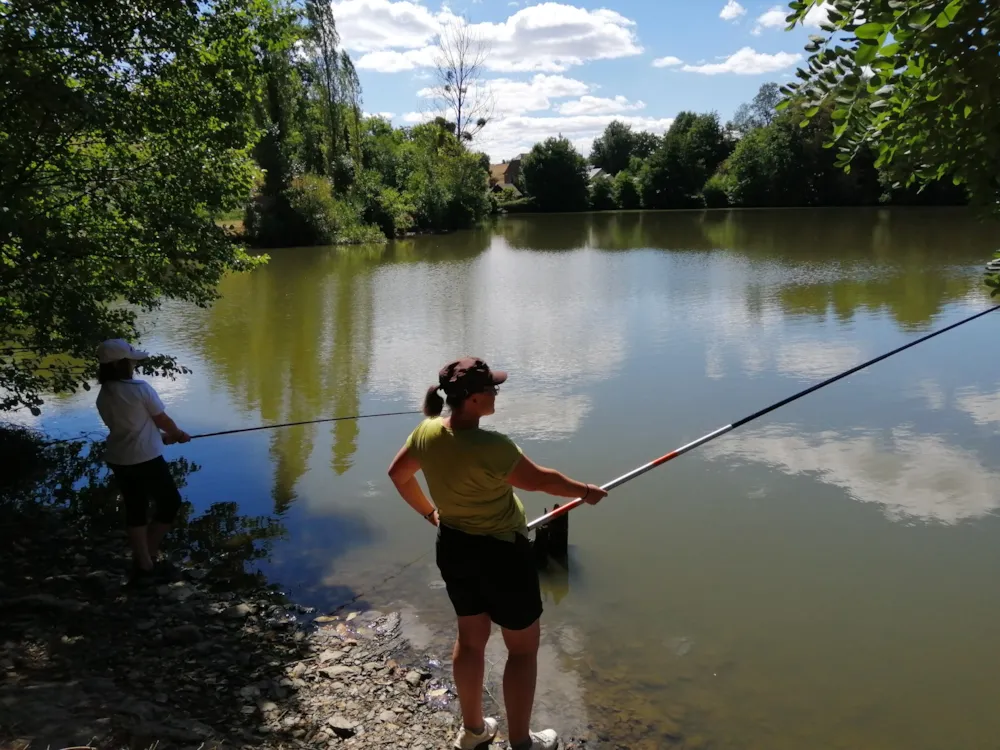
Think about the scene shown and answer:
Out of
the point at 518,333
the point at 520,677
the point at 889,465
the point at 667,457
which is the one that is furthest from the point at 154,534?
the point at 518,333

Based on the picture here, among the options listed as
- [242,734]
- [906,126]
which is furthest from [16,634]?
[906,126]

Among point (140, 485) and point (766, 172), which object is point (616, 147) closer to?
point (766, 172)

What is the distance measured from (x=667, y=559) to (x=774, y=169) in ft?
213

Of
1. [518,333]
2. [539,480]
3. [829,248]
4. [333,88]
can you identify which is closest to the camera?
[539,480]

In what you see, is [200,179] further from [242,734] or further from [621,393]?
[621,393]

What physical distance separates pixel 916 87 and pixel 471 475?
2214 mm

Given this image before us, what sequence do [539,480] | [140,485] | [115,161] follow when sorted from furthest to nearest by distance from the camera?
[115,161] → [140,485] → [539,480]

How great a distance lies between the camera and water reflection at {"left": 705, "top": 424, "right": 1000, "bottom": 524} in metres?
6.91

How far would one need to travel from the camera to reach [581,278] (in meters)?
23.9

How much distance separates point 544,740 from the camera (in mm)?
3711

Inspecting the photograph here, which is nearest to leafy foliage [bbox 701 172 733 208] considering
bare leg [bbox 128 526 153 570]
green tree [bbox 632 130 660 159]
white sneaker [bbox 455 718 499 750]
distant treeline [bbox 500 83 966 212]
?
distant treeline [bbox 500 83 966 212]

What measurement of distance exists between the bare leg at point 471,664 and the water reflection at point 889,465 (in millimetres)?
4773

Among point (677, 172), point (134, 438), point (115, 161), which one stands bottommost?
point (134, 438)

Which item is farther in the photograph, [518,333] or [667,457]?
[518,333]
